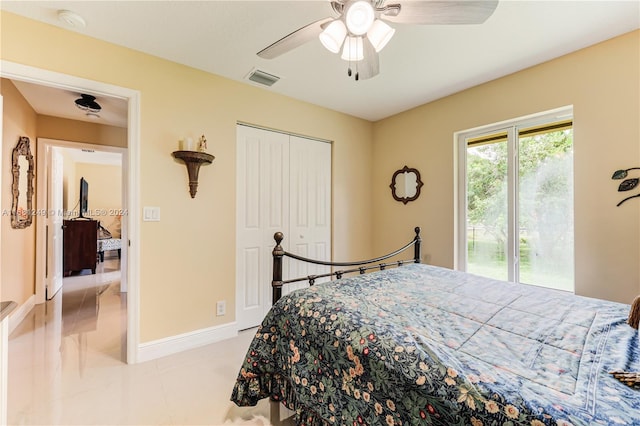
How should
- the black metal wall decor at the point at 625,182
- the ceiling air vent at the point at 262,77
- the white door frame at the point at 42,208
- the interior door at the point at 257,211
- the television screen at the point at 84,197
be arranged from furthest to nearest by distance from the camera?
the television screen at the point at 84,197
the white door frame at the point at 42,208
the interior door at the point at 257,211
the ceiling air vent at the point at 262,77
the black metal wall decor at the point at 625,182

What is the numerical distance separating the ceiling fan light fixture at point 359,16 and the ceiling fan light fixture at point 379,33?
0.09 meters

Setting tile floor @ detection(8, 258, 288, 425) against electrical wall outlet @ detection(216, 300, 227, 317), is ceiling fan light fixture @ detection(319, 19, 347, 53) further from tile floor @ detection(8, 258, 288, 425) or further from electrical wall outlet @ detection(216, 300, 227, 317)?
electrical wall outlet @ detection(216, 300, 227, 317)

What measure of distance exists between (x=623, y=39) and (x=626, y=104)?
47 cm

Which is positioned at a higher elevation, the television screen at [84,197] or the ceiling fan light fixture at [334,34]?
the ceiling fan light fixture at [334,34]

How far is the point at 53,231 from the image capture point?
12.5ft

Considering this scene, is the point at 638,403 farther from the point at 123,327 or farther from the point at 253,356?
the point at 123,327

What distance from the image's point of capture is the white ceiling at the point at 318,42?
177cm

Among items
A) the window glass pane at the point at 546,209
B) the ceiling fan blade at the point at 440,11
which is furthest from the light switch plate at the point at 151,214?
the window glass pane at the point at 546,209

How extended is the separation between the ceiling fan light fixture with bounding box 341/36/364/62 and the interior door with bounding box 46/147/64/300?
4.24 m

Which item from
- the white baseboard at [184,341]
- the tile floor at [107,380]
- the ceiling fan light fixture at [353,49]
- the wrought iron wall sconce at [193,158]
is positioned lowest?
A: the tile floor at [107,380]

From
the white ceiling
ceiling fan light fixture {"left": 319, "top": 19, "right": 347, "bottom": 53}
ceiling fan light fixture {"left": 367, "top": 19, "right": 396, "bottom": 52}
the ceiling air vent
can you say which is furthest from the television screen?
ceiling fan light fixture {"left": 367, "top": 19, "right": 396, "bottom": 52}

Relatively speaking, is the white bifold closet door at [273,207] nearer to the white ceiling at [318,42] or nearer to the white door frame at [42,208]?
the white ceiling at [318,42]

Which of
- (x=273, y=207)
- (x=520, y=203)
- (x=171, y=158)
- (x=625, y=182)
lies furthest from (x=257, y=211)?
(x=625, y=182)

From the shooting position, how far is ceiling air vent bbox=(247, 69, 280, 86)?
8.50 feet
